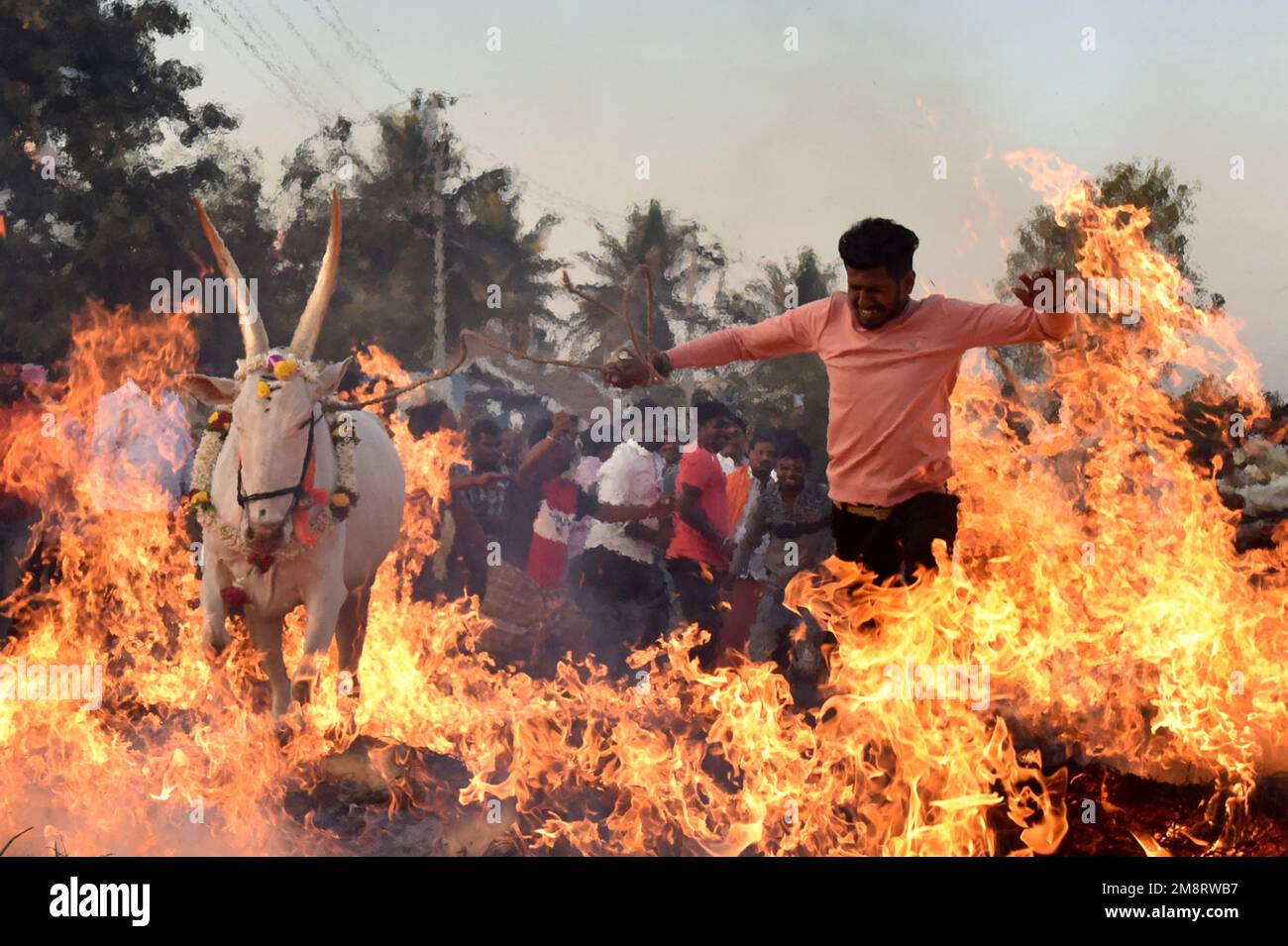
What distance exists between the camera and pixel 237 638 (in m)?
8.54

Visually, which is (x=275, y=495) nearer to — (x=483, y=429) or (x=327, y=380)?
(x=327, y=380)

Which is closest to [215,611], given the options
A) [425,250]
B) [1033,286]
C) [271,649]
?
[271,649]

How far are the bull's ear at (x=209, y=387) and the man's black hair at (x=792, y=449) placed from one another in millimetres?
3921

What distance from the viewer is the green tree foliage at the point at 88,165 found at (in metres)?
18.7

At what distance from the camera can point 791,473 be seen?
10383mm

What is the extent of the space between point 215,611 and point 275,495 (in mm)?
1031

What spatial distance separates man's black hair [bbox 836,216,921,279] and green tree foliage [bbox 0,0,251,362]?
1450 cm
